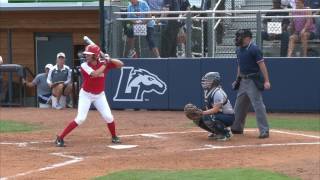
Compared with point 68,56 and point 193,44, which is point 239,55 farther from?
point 68,56

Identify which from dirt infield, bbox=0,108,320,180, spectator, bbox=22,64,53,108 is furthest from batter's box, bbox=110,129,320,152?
spectator, bbox=22,64,53,108

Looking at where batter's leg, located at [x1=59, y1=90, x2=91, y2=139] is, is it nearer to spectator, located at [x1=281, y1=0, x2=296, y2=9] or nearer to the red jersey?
the red jersey

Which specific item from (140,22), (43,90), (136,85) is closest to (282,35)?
(140,22)

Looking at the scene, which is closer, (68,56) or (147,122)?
(147,122)

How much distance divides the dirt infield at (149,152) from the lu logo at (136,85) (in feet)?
10.4

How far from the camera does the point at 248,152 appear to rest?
10.8 meters

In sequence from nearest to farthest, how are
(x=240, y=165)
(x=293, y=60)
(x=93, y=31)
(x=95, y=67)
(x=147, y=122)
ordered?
(x=240, y=165), (x=95, y=67), (x=147, y=122), (x=293, y=60), (x=93, y=31)

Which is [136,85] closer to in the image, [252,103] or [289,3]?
[289,3]

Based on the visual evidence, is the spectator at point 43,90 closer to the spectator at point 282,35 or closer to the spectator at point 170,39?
the spectator at point 170,39

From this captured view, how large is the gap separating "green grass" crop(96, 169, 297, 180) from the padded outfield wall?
8.38 meters

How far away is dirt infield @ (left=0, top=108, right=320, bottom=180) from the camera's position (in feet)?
31.2

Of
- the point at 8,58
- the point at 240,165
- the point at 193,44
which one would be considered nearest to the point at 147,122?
the point at 193,44

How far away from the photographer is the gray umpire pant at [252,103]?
12203 mm

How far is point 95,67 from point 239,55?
2496 millimetres
